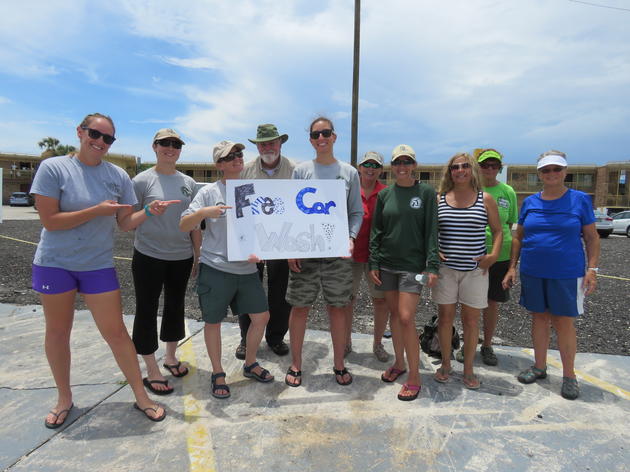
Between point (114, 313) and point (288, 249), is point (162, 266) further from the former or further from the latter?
point (288, 249)

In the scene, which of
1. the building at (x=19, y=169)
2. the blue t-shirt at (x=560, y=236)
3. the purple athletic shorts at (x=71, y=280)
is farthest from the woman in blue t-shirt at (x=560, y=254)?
the building at (x=19, y=169)

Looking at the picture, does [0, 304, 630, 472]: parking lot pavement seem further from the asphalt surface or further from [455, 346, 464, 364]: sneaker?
the asphalt surface

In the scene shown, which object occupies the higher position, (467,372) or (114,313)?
(114,313)

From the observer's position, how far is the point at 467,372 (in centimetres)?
355

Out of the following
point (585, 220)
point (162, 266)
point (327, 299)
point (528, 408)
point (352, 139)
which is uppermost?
point (352, 139)

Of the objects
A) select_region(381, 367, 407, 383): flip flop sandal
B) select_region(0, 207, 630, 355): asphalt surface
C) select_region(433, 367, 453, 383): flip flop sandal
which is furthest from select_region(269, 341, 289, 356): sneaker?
select_region(433, 367, 453, 383): flip flop sandal

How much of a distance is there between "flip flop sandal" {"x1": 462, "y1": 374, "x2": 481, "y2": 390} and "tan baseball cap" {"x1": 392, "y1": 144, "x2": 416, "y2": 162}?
80.8 inches

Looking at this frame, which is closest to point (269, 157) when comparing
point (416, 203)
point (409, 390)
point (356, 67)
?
point (416, 203)

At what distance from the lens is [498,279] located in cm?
388

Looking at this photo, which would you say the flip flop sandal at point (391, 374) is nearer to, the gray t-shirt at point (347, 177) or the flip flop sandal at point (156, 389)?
the gray t-shirt at point (347, 177)

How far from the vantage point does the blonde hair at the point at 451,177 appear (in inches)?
131

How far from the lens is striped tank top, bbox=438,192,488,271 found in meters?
3.31

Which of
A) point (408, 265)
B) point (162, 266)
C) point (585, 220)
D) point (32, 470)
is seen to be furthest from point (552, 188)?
point (32, 470)

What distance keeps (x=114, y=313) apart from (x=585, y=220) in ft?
12.9
